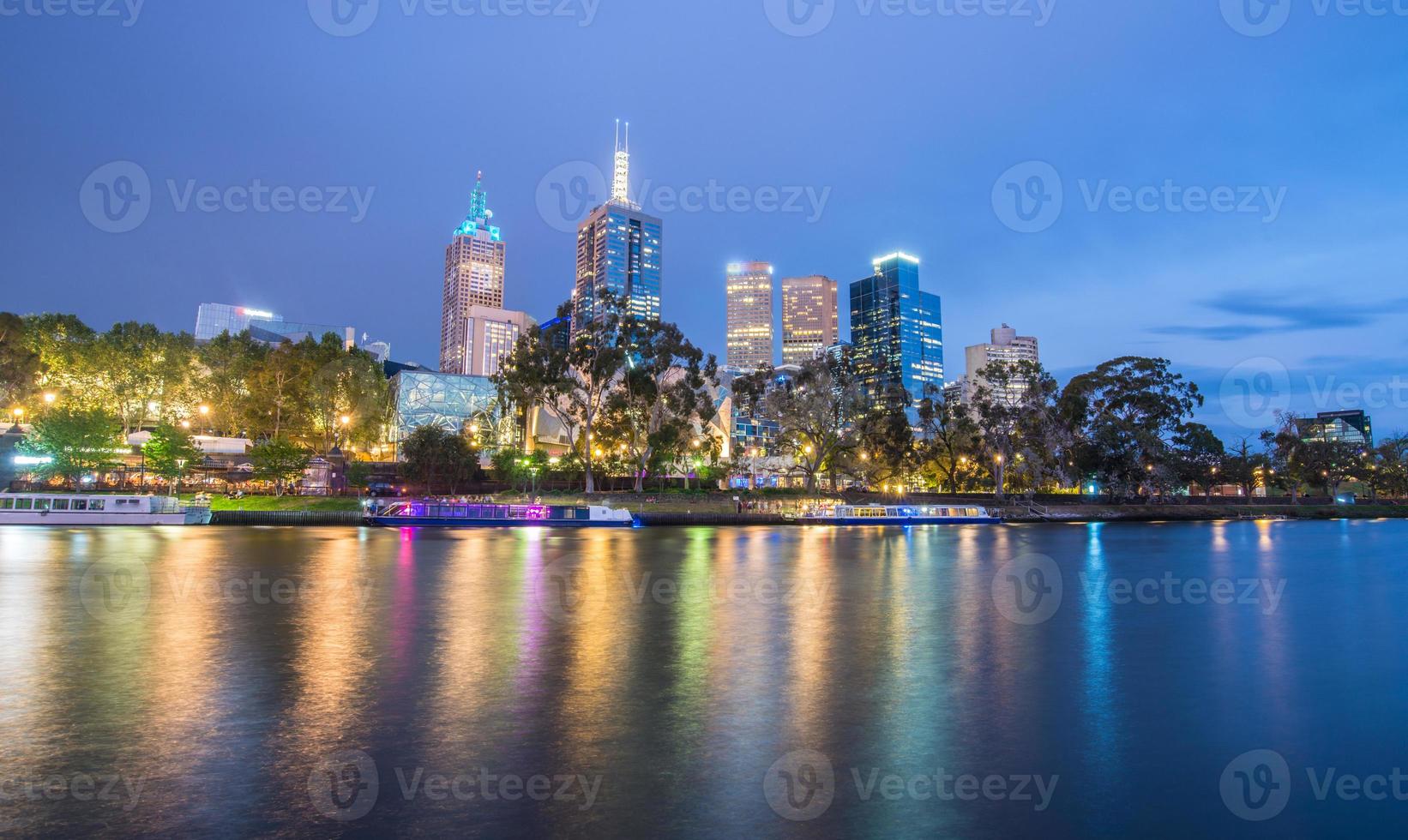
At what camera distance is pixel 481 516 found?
60.5 m

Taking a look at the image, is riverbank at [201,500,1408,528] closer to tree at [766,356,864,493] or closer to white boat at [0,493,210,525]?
white boat at [0,493,210,525]

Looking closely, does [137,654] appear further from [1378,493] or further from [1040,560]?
[1378,493]

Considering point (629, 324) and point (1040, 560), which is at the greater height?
point (629, 324)

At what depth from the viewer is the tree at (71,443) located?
222ft

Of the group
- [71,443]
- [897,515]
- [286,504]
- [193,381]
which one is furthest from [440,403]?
[897,515]

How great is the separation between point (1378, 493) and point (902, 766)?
173 metres

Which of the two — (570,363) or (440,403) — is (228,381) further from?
(570,363)

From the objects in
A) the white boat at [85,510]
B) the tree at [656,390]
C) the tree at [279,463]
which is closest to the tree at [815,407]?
the tree at [656,390]

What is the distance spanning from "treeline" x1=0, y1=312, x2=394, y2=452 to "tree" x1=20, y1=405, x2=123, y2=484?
1330 cm

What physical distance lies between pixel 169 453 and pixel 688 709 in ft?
257

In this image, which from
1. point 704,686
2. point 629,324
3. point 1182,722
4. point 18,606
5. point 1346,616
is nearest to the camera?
point 1182,722

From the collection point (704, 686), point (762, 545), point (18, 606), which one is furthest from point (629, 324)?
point (704, 686)

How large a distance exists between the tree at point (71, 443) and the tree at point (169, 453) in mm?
3341

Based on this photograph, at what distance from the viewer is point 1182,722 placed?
11000 millimetres
